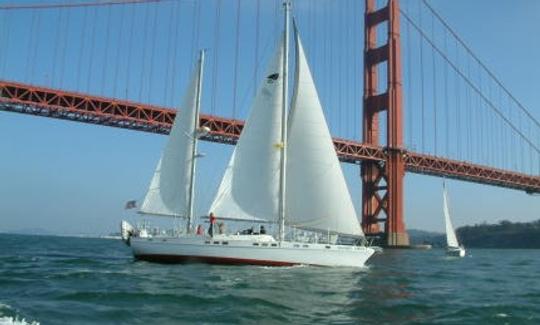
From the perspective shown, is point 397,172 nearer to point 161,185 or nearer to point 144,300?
point 161,185

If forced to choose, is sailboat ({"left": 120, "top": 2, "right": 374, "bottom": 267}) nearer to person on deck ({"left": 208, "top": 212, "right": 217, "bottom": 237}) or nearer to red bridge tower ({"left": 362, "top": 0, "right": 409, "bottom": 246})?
person on deck ({"left": 208, "top": 212, "right": 217, "bottom": 237})

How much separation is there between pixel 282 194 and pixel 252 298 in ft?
30.7

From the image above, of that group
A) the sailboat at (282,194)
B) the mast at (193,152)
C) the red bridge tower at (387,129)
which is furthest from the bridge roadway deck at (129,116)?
the sailboat at (282,194)

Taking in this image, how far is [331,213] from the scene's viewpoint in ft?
71.7

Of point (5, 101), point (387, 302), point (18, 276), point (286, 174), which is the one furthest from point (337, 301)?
point (5, 101)

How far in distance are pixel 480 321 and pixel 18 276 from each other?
37.3 feet

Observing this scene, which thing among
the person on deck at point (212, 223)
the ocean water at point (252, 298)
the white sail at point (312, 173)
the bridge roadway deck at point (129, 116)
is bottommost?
the ocean water at point (252, 298)

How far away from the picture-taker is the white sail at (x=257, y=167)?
73.3ft

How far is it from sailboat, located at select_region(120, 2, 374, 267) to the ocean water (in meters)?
2.06

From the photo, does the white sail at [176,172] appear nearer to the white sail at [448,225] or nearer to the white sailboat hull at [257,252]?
the white sailboat hull at [257,252]

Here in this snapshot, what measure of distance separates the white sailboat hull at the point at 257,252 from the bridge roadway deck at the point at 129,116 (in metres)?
25.1

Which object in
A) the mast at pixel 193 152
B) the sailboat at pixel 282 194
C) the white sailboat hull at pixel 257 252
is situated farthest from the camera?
the mast at pixel 193 152

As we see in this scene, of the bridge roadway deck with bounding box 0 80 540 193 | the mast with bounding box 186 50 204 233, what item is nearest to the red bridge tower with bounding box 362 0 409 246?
the bridge roadway deck with bounding box 0 80 540 193

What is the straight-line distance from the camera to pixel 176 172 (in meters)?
25.6
